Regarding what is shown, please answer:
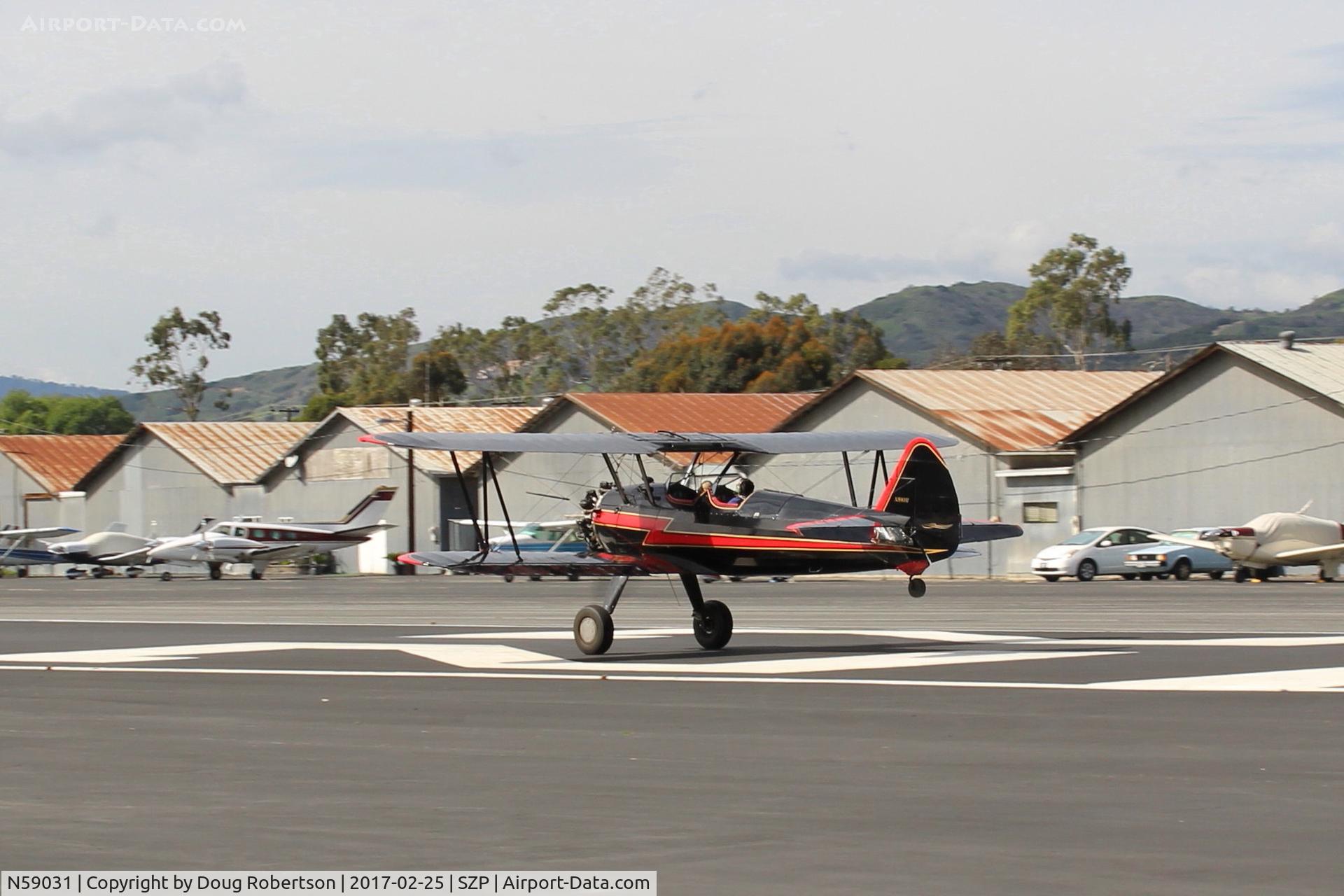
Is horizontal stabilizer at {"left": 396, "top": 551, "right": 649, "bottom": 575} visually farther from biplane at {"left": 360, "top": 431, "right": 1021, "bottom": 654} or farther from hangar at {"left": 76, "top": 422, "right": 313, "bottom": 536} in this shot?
hangar at {"left": 76, "top": 422, "right": 313, "bottom": 536}

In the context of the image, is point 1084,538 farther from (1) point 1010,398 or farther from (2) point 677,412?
(2) point 677,412

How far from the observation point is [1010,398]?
61656 mm

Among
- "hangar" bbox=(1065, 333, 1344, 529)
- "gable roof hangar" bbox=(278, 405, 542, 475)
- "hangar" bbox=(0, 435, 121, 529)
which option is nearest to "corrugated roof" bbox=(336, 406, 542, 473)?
"gable roof hangar" bbox=(278, 405, 542, 475)

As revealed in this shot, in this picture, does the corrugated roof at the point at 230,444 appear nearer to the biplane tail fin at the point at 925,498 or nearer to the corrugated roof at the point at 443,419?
the corrugated roof at the point at 443,419

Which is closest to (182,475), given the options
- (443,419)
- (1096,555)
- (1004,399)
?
(443,419)

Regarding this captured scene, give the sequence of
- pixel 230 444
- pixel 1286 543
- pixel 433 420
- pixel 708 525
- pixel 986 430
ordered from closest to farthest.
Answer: pixel 708 525
pixel 1286 543
pixel 986 430
pixel 433 420
pixel 230 444

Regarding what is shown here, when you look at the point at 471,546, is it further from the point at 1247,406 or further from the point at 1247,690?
the point at 1247,690

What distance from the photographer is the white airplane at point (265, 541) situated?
61.7 metres

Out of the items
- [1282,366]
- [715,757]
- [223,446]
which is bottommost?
[715,757]

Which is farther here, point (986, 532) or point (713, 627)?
point (986, 532)

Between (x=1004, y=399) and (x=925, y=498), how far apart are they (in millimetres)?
43438

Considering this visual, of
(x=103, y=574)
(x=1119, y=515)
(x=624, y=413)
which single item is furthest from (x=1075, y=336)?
(x=103, y=574)

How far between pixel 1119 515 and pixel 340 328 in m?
102

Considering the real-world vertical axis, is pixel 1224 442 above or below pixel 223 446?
below
